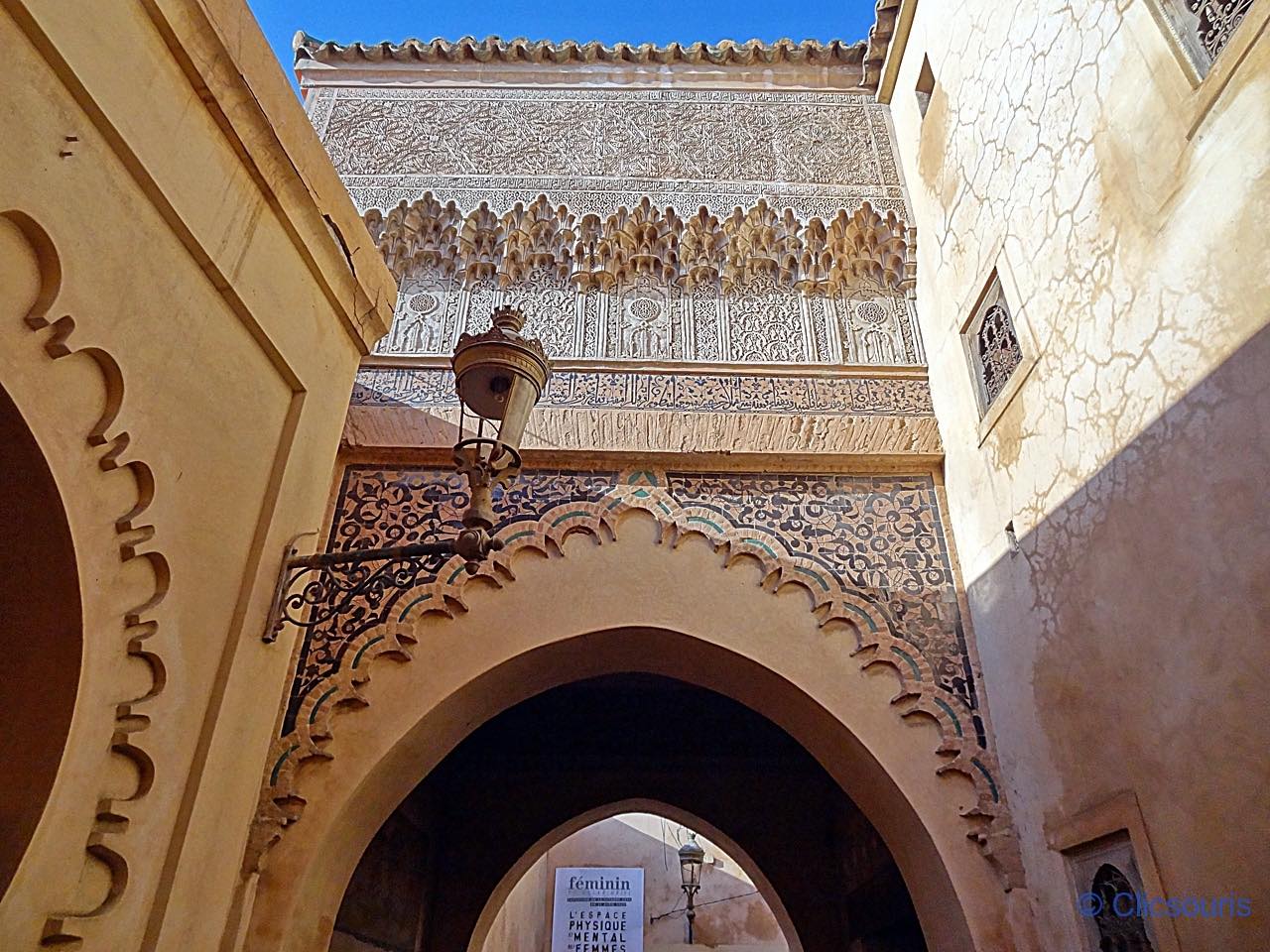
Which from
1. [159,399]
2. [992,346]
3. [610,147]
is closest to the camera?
[159,399]

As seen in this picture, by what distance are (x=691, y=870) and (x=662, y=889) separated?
40.8 inches

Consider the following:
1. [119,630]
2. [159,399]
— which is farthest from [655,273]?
[119,630]

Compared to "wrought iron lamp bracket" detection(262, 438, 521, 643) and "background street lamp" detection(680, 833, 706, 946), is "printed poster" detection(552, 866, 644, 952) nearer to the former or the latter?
"background street lamp" detection(680, 833, 706, 946)

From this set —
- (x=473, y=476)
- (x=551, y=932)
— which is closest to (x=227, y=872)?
(x=473, y=476)

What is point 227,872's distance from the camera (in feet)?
5.72

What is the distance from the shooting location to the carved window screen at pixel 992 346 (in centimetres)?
236

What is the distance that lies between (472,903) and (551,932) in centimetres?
360

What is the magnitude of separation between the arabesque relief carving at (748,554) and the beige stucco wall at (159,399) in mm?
447

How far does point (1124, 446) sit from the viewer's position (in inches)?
69.2

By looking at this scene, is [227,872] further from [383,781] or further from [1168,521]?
[1168,521]

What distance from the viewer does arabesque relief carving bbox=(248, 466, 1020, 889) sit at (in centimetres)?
230

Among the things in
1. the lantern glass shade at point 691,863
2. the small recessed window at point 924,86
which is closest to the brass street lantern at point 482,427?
the small recessed window at point 924,86

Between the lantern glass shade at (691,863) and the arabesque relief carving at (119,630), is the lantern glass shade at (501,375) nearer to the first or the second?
the arabesque relief carving at (119,630)

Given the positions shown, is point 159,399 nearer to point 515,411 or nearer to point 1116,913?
point 515,411
